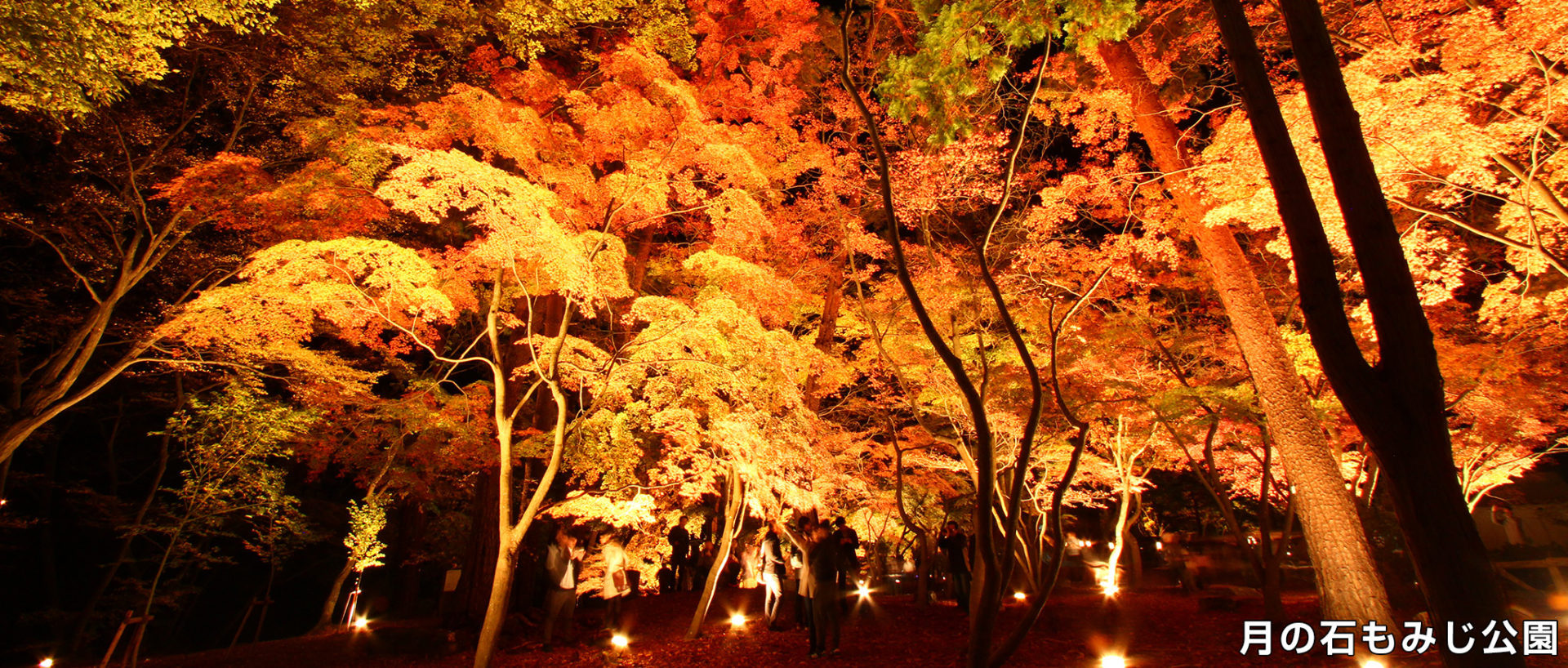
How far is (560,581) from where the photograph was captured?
8.14m

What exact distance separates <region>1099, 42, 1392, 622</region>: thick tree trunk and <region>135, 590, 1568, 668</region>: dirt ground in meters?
→ 0.81

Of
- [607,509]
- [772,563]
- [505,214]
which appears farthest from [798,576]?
[505,214]

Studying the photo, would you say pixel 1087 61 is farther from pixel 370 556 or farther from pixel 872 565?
pixel 370 556

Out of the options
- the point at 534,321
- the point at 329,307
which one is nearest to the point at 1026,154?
the point at 534,321

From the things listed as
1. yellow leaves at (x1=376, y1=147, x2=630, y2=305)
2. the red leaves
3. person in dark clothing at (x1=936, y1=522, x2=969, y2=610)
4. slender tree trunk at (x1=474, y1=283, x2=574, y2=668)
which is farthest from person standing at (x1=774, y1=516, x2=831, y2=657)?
the red leaves

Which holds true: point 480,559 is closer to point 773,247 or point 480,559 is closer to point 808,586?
point 808,586

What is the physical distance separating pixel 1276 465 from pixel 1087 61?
1044 centimetres

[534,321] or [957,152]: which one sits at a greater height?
[957,152]

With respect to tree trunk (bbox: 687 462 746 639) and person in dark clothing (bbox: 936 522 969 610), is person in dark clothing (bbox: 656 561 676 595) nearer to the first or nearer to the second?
tree trunk (bbox: 687 462 746 639)

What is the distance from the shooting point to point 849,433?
13625 mm

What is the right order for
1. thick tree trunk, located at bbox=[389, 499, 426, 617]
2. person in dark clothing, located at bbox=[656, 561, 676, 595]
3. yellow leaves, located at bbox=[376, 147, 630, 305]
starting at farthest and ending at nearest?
1. thick tree trunk, located at bbox=[389, 499, 426, 617]
2. person in dark clothing, located at bbox=[656, 561, 676, 595]
3. yellow leaves, located at bbox=[376, 147, 630, 305]

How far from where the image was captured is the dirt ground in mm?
7176

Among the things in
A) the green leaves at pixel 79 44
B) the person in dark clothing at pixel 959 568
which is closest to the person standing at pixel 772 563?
the person in dark clothing at pixel 959 568

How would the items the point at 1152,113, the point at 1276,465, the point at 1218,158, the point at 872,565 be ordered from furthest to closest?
the point at 872,565
the point at 1276,465
the point at 1152,113
the point at 1218,158
